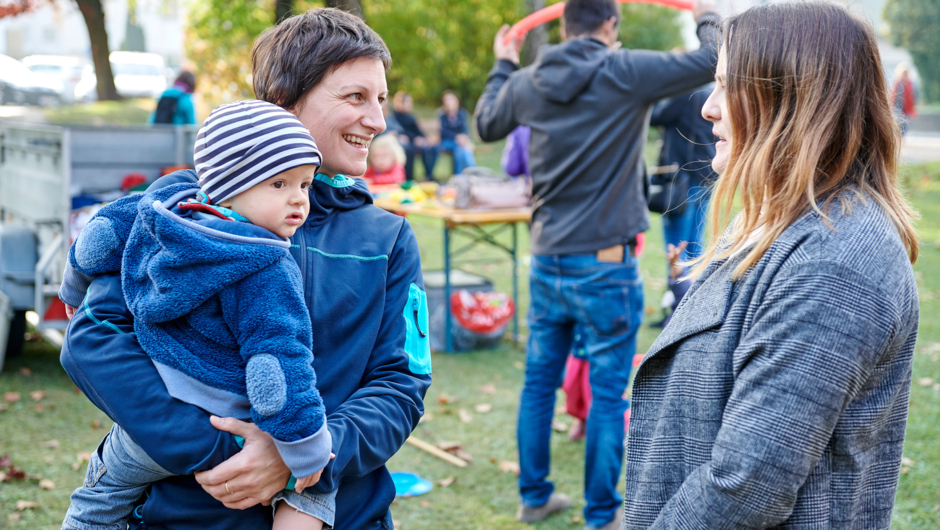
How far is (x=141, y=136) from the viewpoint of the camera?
256 inches

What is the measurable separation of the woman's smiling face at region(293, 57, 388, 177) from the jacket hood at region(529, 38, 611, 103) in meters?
2.08

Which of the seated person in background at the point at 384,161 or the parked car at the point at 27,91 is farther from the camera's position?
the parked car at the point at 27,91

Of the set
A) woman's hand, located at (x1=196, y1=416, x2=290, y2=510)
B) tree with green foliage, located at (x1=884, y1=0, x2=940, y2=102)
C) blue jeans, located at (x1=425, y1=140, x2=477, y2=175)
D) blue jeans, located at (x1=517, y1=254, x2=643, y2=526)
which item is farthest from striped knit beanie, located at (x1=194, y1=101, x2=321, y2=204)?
tree with green foliage, located at (x1=884, y1=0, x2=940, y2=102)

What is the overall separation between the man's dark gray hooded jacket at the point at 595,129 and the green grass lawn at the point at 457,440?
1439 mm

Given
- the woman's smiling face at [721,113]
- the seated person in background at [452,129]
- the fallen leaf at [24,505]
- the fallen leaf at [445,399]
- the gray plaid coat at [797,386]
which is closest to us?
the gray plaid coat at [797,386]

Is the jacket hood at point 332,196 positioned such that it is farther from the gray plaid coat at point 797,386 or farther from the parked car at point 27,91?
the parked car at point 27,91

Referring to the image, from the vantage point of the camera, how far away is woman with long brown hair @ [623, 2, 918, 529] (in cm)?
130

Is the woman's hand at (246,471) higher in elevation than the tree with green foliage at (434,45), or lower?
higher

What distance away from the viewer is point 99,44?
62.2ft

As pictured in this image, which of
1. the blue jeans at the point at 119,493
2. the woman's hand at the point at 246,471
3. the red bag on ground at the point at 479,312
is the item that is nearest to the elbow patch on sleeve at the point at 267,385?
the woman's hand at the point at 246,471

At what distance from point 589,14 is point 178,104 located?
23.8ft

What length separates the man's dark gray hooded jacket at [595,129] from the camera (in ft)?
11.9

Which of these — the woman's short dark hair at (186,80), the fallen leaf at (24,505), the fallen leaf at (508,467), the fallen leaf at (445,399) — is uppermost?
the woman's short dark hair at (186,80)

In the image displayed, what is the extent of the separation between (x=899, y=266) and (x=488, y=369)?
5205 millimetres
